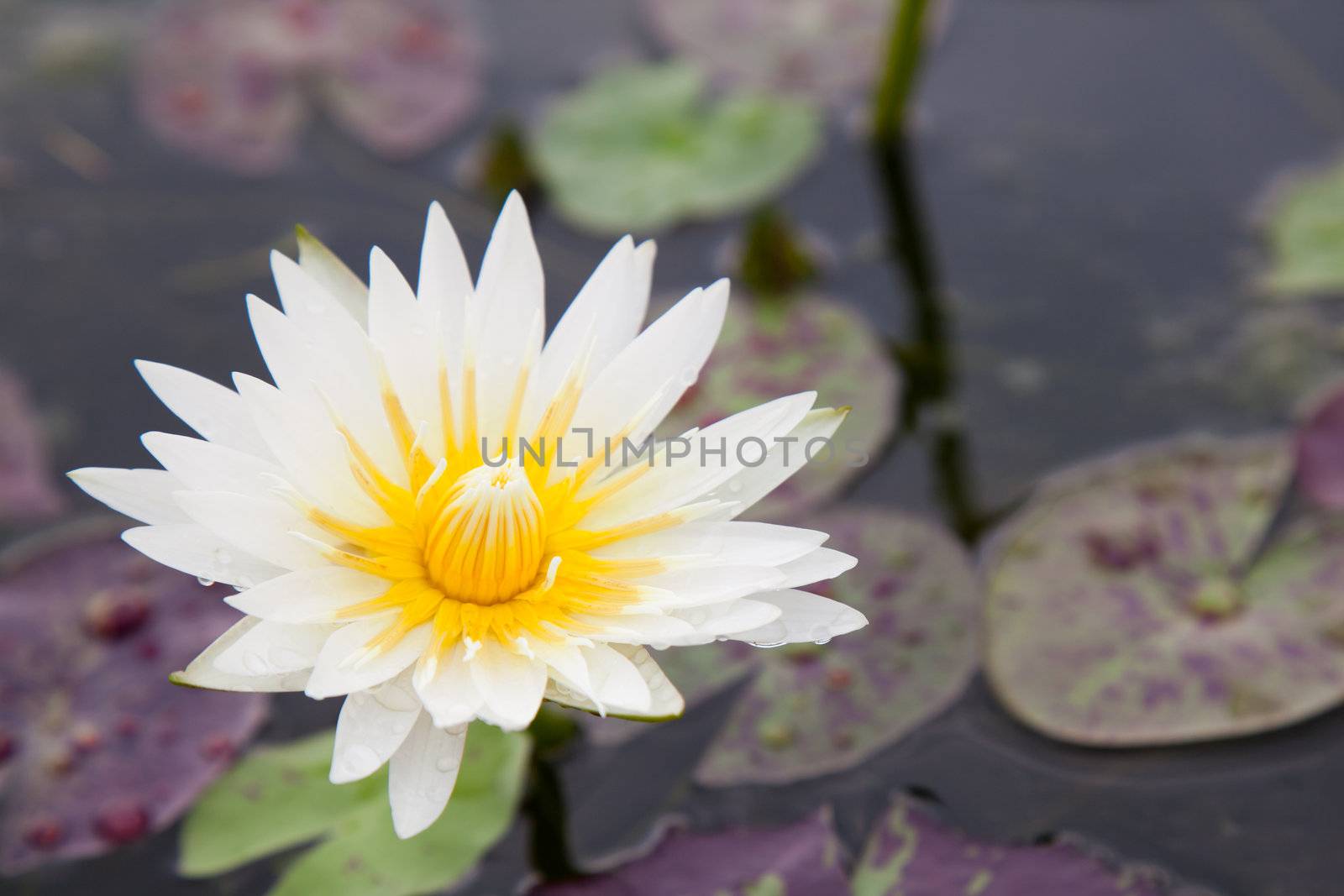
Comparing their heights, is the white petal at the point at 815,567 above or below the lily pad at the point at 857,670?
above

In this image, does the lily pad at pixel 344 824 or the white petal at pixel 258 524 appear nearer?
the white petal at pixel 258 524

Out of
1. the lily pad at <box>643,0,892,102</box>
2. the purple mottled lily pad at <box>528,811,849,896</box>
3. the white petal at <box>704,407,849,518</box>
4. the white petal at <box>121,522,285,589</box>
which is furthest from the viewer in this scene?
the lily pad at <box>643,0,892,102</box>

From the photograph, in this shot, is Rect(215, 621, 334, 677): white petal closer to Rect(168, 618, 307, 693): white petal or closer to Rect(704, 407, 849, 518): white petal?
Rect(168, 618, 307, 693): white petal

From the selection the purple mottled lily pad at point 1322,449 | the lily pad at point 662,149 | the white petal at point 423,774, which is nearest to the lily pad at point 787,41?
the lily pad at point 662,149

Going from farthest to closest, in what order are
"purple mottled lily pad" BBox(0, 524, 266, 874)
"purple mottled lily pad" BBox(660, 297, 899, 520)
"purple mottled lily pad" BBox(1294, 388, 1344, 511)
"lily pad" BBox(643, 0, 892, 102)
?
"lily pad" BBox(643, 0, 892, 102), "purple mottled lily pad" BBox(660, 297, 899, 520), "purple mottled lily pad" BBox(1294, 388, 1344, 511), "purple mottled lily pad" BBox(0, 524, 266, 874)

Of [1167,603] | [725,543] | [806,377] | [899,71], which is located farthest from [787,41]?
[725,543]

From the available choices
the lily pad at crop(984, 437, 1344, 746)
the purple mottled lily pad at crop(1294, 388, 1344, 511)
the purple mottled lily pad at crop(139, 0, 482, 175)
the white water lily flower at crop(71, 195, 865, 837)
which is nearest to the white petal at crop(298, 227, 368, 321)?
the white water lily flower at crop(71, 195, 865, 837)

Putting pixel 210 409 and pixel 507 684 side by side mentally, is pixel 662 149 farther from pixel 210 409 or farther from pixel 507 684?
pixel 507 684

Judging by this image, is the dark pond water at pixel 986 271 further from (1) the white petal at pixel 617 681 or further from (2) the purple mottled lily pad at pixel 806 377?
(1) the white petal at pixel 617 681
